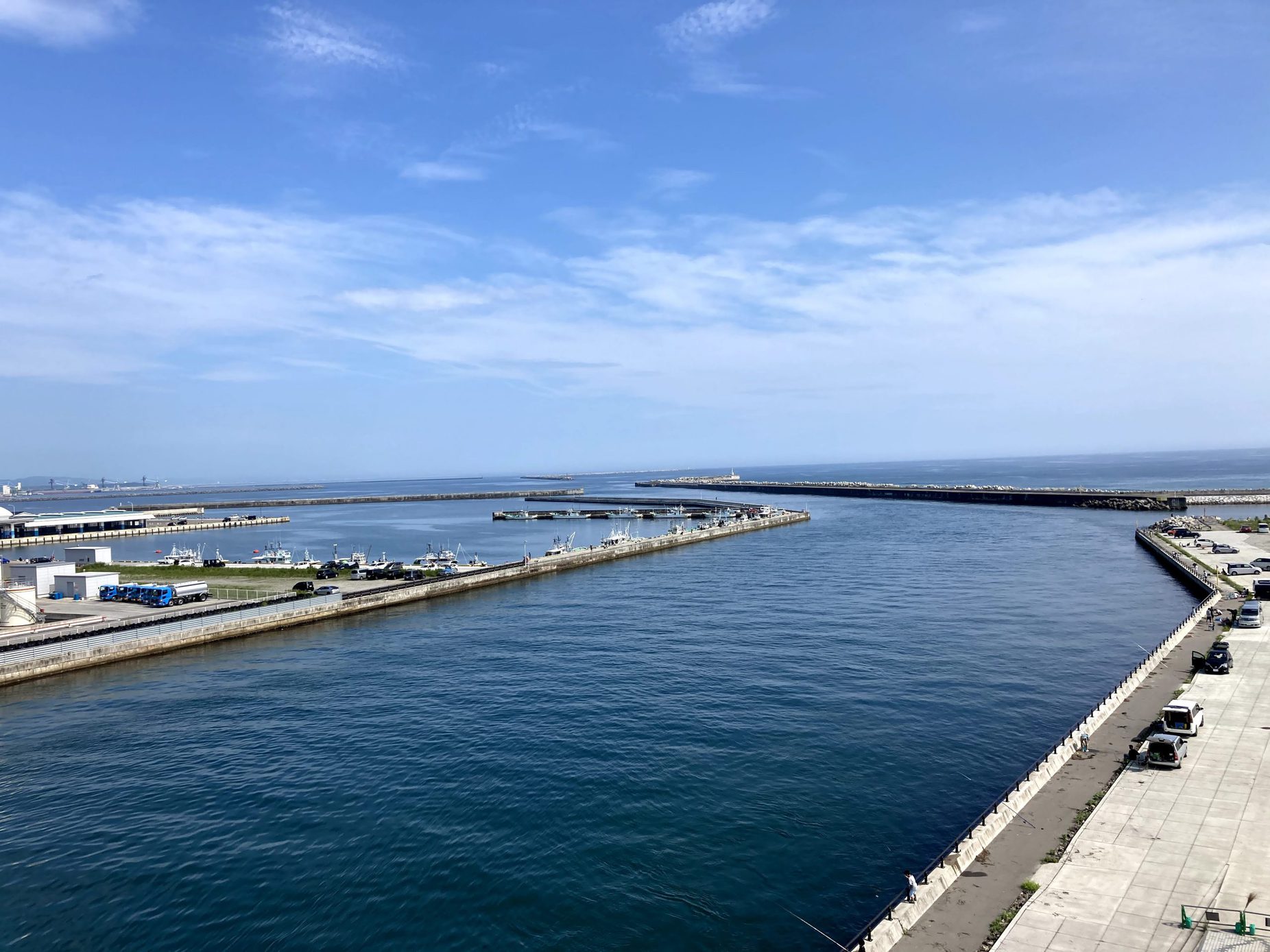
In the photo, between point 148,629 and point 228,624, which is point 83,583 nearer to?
point 228,624

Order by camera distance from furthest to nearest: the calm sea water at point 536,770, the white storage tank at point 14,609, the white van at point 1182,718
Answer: the white storage tank at point 14,609
the white van at point 1182,718
the calm sea water at point 536,770

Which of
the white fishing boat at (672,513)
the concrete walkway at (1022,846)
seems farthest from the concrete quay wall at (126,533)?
the concrete walkway at (1022,846)

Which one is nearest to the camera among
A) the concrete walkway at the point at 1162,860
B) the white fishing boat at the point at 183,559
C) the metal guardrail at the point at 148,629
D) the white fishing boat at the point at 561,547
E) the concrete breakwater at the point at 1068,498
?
the concrete walkway at the point at 1162,860

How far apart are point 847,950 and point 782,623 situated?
39003 millimetres

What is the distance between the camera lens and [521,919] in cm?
2094

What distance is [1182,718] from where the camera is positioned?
28422 mm

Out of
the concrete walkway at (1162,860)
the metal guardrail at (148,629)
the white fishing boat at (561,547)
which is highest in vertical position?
the metal guardrail at (148,629)

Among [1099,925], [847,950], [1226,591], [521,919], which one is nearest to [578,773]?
[521,919]

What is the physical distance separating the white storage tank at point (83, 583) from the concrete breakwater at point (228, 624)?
52.6ft

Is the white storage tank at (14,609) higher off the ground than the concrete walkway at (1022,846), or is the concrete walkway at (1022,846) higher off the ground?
the white storage tank at (14,609)

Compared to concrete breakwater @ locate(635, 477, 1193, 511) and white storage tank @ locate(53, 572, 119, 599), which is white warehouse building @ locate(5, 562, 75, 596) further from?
concrete breakwater @ locate(635, 477, 1193, 511)

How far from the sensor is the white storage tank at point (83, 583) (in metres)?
67.2

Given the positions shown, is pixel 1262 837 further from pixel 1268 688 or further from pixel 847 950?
pixel 1268 688

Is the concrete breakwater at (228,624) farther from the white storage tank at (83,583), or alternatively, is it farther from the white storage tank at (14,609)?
the white storage tank at (83,583)
